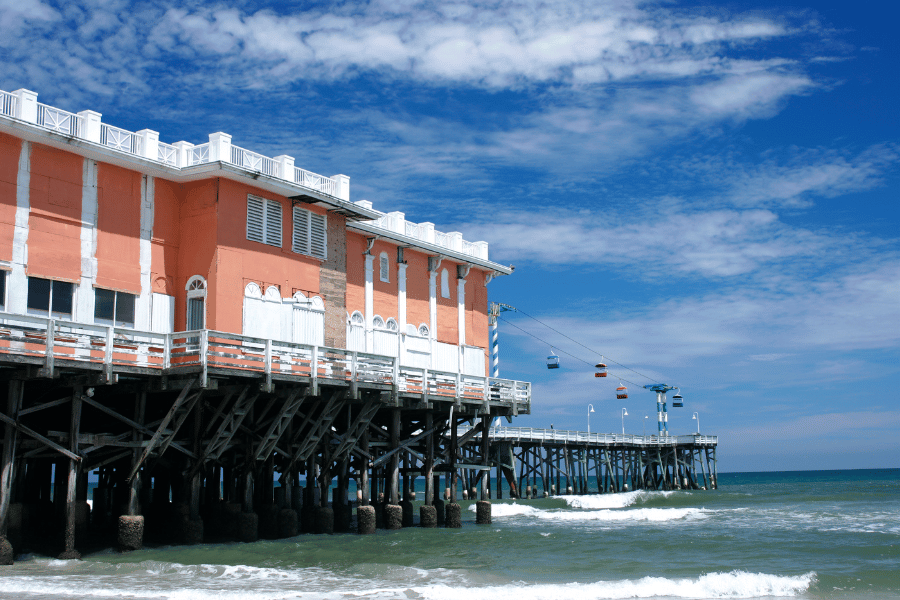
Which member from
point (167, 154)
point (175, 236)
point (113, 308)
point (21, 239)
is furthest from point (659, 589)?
point (21, 239)

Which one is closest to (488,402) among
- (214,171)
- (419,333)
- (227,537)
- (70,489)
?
(419,333)

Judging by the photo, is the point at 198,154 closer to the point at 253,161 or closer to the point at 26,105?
the point at 253,161

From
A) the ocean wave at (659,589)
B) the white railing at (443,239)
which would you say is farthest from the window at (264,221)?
the ocean wave at (659,589)

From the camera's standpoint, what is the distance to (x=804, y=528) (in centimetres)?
3512

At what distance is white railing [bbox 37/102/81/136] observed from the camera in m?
19.8

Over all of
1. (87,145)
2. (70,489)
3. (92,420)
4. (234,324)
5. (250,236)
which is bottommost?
(70,489)

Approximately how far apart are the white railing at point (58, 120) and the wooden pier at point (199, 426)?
4.53 meters

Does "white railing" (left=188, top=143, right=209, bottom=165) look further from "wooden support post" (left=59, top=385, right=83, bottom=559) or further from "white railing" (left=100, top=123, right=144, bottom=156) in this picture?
"wooden support post" (left=59, top=385, right=83, bottom=559)

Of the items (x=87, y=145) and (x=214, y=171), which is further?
(x=214, y=171)

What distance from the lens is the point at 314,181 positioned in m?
25.2

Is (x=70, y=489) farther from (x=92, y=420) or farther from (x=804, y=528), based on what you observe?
(x=804, y=528)

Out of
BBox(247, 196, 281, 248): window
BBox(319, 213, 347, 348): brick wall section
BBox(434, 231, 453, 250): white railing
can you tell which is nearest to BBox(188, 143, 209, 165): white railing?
BBox(247, 196, 281, 248): window

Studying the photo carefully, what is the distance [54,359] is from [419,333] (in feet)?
46.8

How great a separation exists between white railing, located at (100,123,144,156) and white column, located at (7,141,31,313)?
5.72ft
